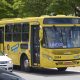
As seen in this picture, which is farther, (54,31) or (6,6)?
(6,6)

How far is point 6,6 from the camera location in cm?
3938

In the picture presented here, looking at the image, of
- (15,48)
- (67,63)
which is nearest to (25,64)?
(15,48)

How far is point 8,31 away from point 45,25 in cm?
444

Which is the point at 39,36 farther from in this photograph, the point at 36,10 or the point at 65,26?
the point at 36,10

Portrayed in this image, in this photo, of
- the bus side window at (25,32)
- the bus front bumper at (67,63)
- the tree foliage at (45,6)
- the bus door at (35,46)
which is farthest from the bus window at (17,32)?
the tree foliage at (45,6)

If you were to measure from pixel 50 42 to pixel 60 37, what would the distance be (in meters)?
0.55

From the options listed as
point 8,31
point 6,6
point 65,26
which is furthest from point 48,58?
point 6,6

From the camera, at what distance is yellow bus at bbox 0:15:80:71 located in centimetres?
2003

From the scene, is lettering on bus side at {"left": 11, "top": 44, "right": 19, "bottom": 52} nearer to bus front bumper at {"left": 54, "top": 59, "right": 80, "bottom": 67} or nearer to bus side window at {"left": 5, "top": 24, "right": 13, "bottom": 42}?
bus side window at {"left": 5, "top": 24, "right": 13, "bottom": 42}

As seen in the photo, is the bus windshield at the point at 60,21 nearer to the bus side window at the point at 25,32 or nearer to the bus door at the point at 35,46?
the bus door at the point at 35,46

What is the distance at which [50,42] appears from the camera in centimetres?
2016

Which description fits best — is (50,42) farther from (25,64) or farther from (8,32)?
(8,32)

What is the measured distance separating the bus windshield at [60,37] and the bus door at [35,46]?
2.47 feet

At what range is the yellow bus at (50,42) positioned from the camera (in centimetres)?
2003
